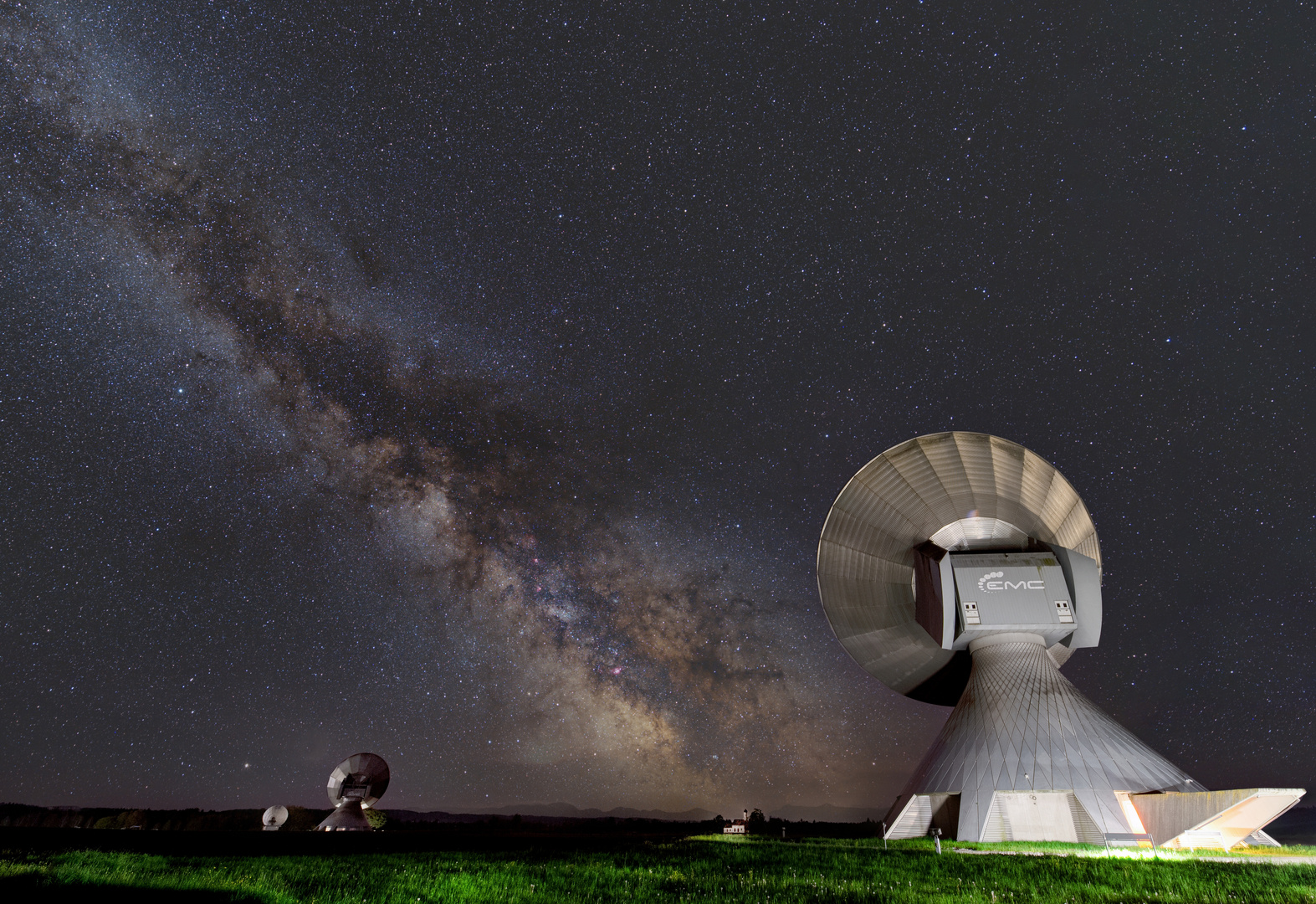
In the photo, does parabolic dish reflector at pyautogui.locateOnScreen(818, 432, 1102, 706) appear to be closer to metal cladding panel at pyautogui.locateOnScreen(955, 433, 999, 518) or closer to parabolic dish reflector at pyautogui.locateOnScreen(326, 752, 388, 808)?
metal cladding panel at pyautogui.locateOnScreen(955, 433, 999, 518)

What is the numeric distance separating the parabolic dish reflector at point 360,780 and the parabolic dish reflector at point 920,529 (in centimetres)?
2638

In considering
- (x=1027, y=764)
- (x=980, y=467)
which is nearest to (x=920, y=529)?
(x=980, y=467)

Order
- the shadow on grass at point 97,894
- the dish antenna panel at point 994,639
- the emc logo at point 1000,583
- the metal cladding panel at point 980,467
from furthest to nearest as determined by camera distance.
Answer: the metal cladding panel at point 980,467 < the emc logo at point 1000,583 < the dish antenna panel at point 994,639 < the shadow on grass at point 97,894

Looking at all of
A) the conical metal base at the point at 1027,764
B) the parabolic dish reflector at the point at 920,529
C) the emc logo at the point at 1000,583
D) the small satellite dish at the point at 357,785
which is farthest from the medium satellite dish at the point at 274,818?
the emc logo at the point at 1000,583

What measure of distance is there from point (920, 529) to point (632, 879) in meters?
20.3

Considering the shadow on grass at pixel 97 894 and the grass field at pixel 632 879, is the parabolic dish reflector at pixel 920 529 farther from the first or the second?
the shadow on grass at pixel 97 894

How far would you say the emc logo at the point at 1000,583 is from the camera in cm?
2342

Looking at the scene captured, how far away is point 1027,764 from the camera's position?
1945 centimetres

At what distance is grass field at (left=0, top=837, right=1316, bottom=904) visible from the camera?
755 cm

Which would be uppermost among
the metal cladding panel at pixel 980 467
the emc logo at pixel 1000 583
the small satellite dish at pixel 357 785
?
the metal cladding panel at pixel 980 467

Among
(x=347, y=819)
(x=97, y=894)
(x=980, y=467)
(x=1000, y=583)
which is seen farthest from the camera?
(x=347, y=819)

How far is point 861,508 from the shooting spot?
84.8ft

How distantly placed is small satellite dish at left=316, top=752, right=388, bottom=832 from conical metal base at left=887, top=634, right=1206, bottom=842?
90.8 feet

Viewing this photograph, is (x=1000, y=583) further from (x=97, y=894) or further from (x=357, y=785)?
(x=357, y=785)
